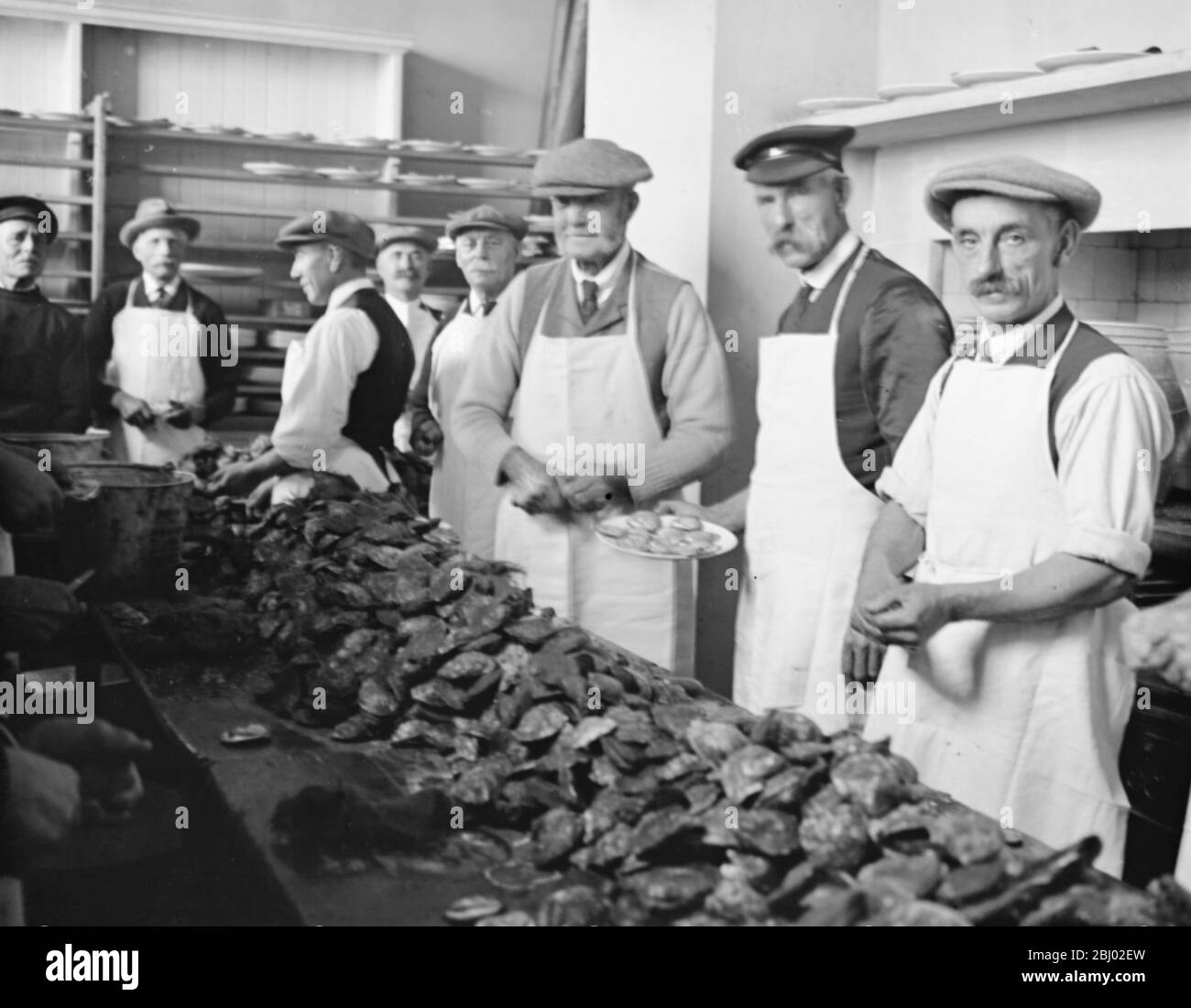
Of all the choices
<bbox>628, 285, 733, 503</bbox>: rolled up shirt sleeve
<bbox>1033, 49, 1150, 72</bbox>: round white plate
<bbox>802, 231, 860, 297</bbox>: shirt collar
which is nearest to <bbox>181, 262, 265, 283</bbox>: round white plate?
<bbox>628, 285, 733, 503</bbox>: rolled up shirt sleeve

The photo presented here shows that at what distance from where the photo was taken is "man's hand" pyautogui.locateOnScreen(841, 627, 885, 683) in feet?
7.50

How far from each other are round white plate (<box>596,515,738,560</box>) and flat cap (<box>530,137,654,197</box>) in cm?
61

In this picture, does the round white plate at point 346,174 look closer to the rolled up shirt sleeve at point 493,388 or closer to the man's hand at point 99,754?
the rolled up shirt sleeve at point 493,388

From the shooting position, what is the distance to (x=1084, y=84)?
6.83ft

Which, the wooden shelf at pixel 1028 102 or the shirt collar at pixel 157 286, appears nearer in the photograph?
the wooden shelf at pixel 1028 102

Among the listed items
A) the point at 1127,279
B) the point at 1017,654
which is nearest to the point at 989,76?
the point at 1127,279

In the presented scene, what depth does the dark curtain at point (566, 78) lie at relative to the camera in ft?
8.68

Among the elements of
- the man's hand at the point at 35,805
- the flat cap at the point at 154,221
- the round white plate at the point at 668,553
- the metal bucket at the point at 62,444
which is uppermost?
the flat cap at the point at 154,221

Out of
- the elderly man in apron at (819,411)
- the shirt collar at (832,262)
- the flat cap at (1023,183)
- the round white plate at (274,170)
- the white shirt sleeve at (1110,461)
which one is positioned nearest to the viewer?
the white shirt sleeve at (1110,461)

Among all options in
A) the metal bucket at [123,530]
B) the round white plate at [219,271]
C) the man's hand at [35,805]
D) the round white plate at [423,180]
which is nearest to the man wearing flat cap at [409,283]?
the round white plate at [423,180]

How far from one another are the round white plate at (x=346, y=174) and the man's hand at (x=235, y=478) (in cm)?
60

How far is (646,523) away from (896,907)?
3.58 feet
